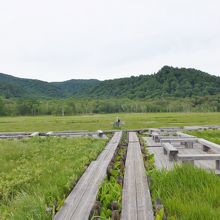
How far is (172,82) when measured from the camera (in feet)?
543

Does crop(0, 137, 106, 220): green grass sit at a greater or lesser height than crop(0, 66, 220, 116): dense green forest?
lesser

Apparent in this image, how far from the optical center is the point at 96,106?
131375 mm

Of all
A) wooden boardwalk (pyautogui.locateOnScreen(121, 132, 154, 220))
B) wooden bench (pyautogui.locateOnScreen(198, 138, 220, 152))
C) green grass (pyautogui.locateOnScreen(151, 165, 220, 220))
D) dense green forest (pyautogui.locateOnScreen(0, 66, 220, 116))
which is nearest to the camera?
wooden boardwalk (pyautogui.locateOnScreen(121, 132, 154, 220))

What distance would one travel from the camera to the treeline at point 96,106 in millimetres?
115181

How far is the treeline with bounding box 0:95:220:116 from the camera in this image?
115m

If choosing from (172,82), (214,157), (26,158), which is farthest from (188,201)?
(172,82)

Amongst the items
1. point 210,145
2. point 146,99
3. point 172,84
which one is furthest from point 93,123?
point 172,84

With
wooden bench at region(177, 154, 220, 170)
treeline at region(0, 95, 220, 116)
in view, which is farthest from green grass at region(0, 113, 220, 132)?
treeline at region(0, 95, 220, 116)

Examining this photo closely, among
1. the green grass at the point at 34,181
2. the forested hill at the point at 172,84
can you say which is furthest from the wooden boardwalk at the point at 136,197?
the forested hill at the point at 172,84

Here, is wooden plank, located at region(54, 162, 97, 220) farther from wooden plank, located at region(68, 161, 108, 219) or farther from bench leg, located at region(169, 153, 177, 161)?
bench leg, located at region(169, 153, 177, 161)

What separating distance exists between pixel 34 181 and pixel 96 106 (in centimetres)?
12439

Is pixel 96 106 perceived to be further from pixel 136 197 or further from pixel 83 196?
pixel 136 197

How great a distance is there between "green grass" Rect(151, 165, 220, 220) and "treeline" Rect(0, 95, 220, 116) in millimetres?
106316

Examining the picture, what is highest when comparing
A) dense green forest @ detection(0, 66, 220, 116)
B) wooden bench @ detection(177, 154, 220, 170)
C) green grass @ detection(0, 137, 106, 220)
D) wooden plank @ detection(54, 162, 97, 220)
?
dense green forest @ detection(0, 66, 220, 116)
